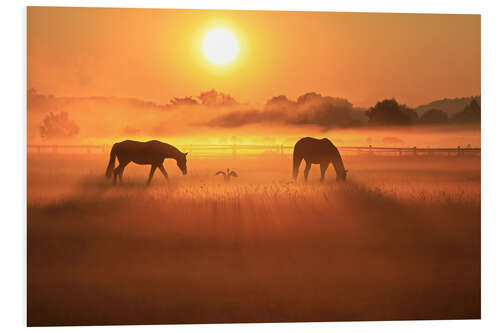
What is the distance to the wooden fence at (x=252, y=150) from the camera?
4.88 metres

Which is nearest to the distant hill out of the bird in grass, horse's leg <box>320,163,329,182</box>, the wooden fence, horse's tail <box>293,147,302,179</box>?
the wooden fence

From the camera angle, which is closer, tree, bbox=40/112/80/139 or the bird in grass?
tree, bbox=40/112/80/139

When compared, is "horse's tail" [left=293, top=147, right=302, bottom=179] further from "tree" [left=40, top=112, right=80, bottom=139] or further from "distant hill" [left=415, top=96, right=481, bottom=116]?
"tree" [left=40, top=112, right=80, bottom=139]

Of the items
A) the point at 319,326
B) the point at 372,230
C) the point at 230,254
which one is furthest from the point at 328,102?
the point at 319,326

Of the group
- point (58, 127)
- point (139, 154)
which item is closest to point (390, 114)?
point (139, 154)

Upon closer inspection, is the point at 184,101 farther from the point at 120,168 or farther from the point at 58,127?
the point at 58,127

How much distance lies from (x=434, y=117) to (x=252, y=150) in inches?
65.0

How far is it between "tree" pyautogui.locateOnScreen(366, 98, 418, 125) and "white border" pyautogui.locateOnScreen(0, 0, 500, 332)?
2.23ft

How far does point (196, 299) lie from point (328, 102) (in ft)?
6.67

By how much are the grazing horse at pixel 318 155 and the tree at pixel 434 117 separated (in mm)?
847

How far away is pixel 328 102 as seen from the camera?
16.7ft

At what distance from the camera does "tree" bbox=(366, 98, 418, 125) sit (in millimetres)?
5133

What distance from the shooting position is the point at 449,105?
5.18m

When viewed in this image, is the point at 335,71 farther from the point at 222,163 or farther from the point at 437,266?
the point at 437,266
